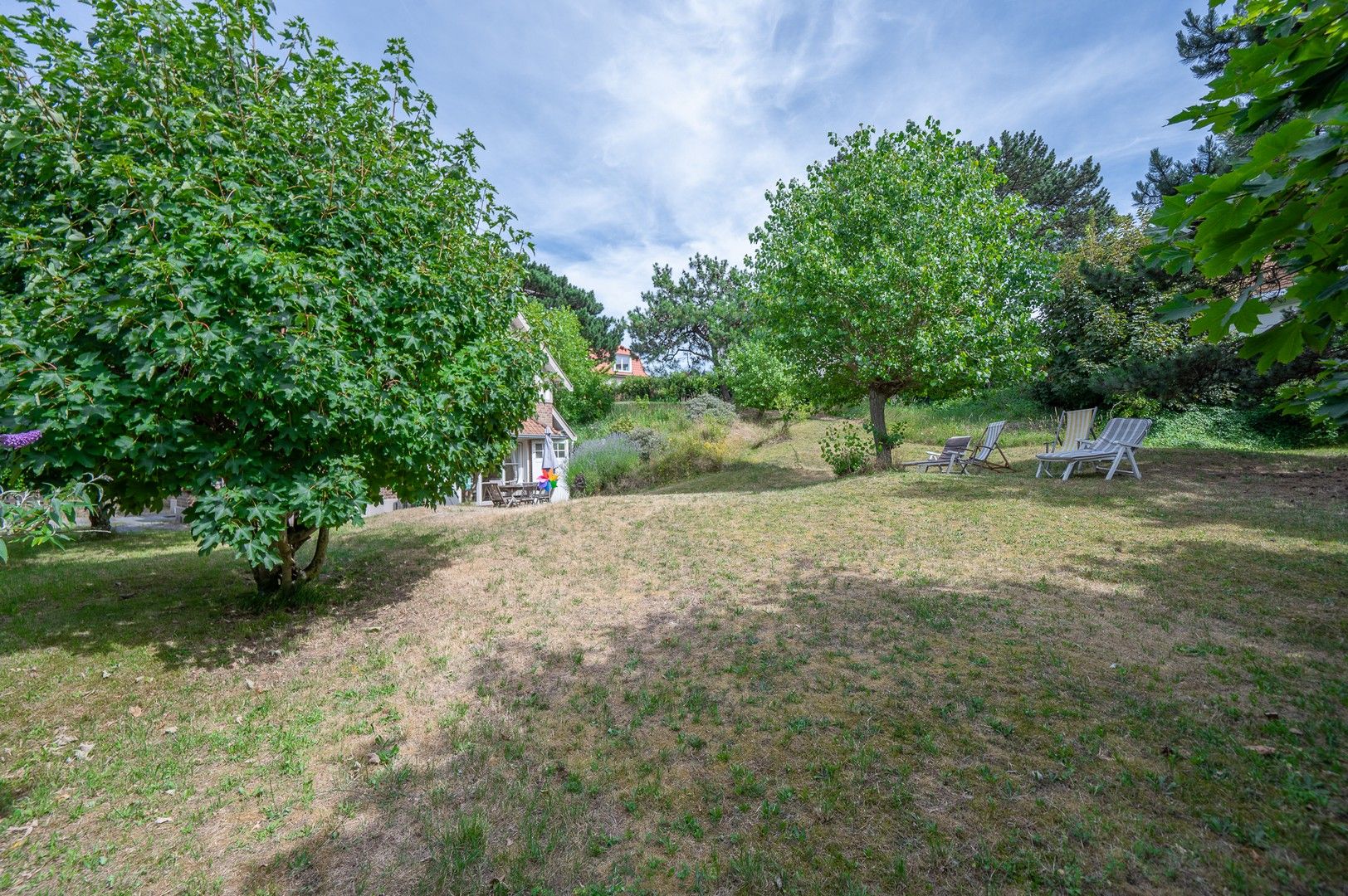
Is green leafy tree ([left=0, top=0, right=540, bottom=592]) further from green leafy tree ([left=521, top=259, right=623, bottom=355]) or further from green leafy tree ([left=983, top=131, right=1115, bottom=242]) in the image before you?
green leafy tree ([left=983, top=131, right=1115, bottom=242])

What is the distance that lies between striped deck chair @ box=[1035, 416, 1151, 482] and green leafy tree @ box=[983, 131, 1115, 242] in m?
29.9

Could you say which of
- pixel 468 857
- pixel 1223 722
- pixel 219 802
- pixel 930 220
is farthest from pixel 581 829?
pixel 930 220

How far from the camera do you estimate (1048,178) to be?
108 feet

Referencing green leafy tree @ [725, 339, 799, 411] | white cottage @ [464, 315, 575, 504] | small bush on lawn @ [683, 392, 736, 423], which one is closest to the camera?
white cottage @ [464, 315, 575, 504]

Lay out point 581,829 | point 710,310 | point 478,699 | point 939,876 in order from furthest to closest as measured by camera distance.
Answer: point 710,310 < point 478,699 < point 581,829 < point 939,876

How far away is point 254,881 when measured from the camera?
8.66 feet

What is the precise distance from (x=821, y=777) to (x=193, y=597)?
24.0 ft

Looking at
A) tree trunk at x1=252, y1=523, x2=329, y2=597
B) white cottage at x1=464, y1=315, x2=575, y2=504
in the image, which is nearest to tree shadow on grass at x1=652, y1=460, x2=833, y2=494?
white cottage at x1=464, y1=315, x2=575, y2=504

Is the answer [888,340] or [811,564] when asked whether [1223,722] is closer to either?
[811,564]

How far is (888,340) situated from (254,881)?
1162cm

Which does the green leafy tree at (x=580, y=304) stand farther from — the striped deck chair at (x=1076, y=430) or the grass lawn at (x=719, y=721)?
the grass lawn at (x=719, y=721)

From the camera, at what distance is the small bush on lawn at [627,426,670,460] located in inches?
737

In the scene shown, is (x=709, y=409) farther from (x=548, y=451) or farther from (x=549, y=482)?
(x=549, y=482)

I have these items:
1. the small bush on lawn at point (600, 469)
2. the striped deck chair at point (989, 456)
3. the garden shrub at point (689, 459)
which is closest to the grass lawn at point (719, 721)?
the striped deck chair at point (989, 456)
